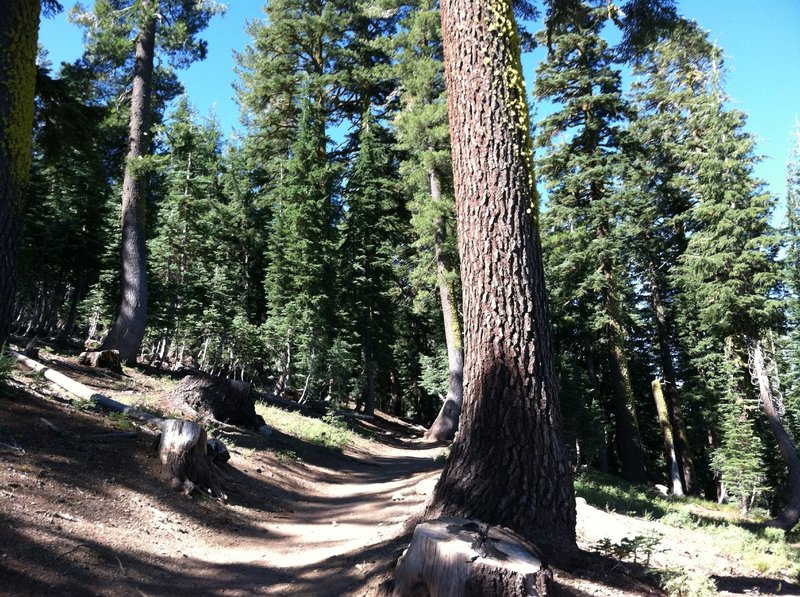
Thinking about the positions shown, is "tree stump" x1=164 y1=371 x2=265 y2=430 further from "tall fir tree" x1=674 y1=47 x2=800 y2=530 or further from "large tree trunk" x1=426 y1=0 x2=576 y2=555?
"tall fir tree" x1=674 y1=47 x2=800 y2=530

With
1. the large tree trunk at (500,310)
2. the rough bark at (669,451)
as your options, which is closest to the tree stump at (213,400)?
the large tree trunk at (500,310)

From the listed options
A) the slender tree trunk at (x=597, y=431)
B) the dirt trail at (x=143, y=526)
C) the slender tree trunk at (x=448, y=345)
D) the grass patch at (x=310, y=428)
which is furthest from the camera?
the slender tree trunk at (x=597, y=431)

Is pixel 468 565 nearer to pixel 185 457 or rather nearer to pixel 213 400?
pixel 185 457

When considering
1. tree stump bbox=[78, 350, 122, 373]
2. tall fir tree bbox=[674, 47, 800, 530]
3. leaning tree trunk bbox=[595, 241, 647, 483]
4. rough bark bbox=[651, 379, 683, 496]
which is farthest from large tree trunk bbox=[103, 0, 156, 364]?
rough bark bbox=[651, 379, 683, 496]

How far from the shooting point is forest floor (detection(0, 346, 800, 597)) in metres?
3.98

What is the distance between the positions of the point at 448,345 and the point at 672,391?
12.4 m

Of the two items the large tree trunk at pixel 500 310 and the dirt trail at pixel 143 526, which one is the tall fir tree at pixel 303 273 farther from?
the large tree trunk at pixel 500 310

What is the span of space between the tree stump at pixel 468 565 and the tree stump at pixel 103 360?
33.4 ft

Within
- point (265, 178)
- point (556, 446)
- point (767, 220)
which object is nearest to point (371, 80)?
point (265, 178)

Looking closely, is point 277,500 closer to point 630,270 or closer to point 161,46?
point 161,46

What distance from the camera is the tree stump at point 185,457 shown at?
6.41 m

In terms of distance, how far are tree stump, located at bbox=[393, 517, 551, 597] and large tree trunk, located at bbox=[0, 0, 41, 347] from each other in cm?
633

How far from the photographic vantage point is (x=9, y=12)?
6617 mm

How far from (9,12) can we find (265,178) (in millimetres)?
22268
